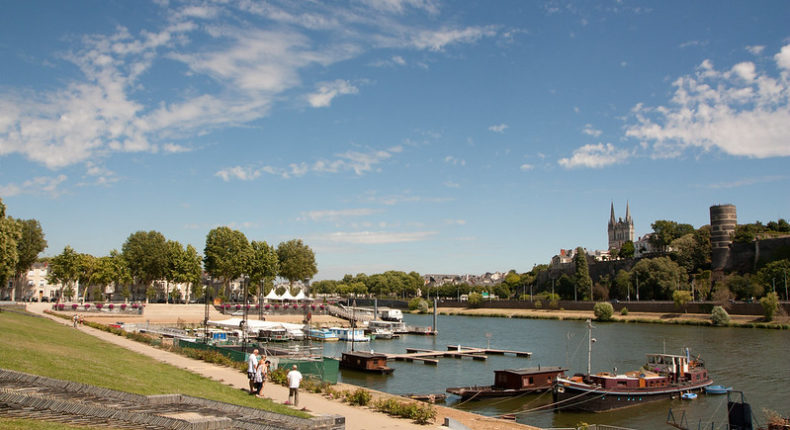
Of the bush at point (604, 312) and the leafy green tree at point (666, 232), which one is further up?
the leafy green tree at point (666, 232)

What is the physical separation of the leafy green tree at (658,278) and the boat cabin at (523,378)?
333ft

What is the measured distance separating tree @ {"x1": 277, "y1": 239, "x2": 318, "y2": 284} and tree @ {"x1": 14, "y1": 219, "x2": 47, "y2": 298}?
44.2 metres

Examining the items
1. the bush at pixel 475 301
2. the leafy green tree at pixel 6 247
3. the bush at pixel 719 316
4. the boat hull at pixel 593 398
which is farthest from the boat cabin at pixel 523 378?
the bush at pixel 475 301

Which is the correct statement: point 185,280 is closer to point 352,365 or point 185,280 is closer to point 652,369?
point 352,365

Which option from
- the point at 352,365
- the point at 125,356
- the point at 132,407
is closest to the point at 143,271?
the point at 352,365

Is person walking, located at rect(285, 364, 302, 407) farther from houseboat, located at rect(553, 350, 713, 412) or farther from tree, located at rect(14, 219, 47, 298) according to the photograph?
tree, located at rect(14, 219, 47, 298)

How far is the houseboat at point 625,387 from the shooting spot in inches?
1288

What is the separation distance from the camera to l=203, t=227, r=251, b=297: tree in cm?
10144

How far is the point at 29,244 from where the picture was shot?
283 ft

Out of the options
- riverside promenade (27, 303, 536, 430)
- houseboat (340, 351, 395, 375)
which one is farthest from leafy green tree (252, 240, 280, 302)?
riverside promenade (27, 303, 536, 430)

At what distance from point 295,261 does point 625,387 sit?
91.3 metres

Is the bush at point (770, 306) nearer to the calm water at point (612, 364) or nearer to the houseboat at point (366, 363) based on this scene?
the calm water at point (612, 364)

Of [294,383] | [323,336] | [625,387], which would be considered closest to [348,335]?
[323,336]

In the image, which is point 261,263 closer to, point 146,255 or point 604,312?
point 146,255
